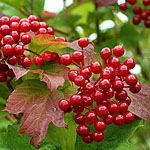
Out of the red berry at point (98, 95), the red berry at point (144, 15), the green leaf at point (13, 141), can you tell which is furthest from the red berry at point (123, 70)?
the red berry at point (144, 15)

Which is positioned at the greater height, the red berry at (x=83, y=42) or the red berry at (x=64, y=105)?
the red berry at (x=83, y=42)

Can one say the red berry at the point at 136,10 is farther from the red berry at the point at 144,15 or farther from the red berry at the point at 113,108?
the red berry at the point at 113,108

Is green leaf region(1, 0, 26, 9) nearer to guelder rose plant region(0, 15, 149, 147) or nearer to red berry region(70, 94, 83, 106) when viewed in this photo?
guelder rose plant region(0, 15, 149, 147)

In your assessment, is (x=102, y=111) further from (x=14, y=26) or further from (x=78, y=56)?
(x=14, y=26)

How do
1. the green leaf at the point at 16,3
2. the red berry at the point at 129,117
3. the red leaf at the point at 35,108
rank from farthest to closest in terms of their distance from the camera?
the green leaf at the point at 16,3 < the red berry at the point at 129,117 < the red leaf at the point at 35,108

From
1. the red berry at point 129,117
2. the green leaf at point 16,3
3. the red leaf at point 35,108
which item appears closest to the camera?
the red leaf at point 35,108

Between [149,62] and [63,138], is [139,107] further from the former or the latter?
[149,62]

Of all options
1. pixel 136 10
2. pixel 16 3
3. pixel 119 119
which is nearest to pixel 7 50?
pixel 119 119
